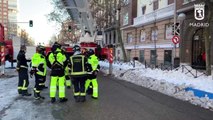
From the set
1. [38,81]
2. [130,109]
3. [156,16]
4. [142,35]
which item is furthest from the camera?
[142,35]

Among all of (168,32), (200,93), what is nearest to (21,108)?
(200,93)

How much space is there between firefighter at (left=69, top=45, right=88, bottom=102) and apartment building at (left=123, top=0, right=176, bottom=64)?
19.3 m

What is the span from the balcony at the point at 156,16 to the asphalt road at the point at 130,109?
74.7 feet

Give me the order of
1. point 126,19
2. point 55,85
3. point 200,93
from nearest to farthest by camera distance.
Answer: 1. point 55,85
2. point 200,93
3. point 126,19

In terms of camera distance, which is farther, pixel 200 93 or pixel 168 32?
pixel 168 32

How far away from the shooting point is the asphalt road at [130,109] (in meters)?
9.19

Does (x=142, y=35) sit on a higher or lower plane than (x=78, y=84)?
higher

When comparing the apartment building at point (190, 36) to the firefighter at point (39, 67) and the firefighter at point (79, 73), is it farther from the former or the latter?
the firefighter at point (39, 67)

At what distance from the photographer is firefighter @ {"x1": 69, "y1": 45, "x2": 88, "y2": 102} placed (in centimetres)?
1188

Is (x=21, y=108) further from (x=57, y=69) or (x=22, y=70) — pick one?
(x=22, y=70)

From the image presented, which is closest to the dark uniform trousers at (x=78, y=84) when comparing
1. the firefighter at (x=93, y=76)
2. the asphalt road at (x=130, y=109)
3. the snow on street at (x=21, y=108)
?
the asphalt road at (x=130, y=109)

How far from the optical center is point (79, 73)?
12.0 meters

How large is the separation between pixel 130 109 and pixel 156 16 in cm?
2903

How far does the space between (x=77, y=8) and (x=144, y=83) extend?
10181mm
